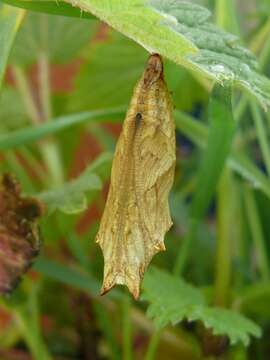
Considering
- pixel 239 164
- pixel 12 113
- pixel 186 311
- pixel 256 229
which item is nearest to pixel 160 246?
pixel 186 311

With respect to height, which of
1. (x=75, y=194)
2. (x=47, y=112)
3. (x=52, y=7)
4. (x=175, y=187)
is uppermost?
(x=52, y=7)

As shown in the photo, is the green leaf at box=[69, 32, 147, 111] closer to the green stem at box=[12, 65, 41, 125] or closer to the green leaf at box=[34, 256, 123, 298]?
the green stem at box=[12, 65, 41, 125]

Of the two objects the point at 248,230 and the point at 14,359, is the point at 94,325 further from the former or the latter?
the point at 248,230

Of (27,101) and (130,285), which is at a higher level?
(130,285)

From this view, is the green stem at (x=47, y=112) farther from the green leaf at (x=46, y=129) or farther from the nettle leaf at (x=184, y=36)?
the nettle leaf at (x=184, y=36)

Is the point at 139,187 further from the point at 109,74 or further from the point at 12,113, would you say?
the point at 12,113

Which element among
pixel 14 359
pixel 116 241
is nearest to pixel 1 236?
pixel 116 241
